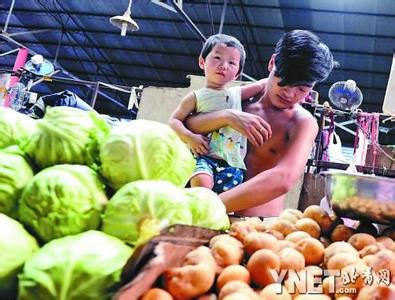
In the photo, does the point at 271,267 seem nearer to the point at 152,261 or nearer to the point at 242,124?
the point at 152,261

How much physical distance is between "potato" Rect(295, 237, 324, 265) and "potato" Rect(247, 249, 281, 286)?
14cm

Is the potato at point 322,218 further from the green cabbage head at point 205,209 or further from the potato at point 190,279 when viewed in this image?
the potato at point 190,279

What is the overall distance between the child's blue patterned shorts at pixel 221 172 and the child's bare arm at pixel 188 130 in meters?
0.07

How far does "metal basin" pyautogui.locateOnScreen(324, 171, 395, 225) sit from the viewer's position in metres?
1.33

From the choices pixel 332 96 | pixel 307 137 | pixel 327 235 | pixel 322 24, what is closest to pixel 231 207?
pixel 307 137

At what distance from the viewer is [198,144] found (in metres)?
2.58

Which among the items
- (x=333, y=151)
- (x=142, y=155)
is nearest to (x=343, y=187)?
(x=142, y=155)

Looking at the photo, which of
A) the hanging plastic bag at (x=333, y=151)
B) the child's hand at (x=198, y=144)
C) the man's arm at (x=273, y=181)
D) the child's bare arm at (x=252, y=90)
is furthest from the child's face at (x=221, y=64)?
the hanging plastic bag at (x=333, y=151)

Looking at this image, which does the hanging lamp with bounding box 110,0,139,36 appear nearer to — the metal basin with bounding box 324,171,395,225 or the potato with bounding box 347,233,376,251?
the metal basin with bounding box 324,171,395,225

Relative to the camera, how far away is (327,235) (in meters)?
1.35

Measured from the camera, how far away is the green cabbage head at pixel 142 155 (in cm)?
117

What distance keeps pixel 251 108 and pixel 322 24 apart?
27.1 feet

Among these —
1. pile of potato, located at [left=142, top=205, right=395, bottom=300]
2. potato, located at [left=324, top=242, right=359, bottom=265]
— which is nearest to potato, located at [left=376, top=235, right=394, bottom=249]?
pile of potato, located at [left=142, top=205, right=395, bottom=300]

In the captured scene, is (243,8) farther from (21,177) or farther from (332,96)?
(21,177)
